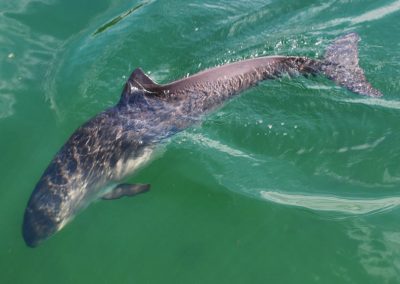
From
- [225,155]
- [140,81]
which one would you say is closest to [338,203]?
[225,155]

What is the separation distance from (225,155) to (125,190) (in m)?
1.72

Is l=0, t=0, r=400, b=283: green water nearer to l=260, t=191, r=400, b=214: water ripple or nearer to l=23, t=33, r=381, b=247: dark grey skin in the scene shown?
l=260, t=191, r=400, b=214: water ripple

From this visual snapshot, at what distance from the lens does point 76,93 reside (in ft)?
31.7

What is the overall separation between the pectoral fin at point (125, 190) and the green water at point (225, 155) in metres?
0.24

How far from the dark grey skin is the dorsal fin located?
0.05ft

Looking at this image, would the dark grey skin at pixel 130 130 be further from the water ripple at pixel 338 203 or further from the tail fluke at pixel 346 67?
the water ripple at pixel 338 203

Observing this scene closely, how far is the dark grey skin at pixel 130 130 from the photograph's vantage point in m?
7.47

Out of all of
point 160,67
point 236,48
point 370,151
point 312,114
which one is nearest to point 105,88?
point 160,67

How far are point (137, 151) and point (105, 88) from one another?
6.84ft

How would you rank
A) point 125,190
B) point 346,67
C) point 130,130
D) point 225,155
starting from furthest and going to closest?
point 346,67
point 225,155
point 130,130
point 125,190

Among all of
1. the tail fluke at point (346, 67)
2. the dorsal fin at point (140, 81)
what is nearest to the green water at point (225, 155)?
the tail fluke at point (346, 67)

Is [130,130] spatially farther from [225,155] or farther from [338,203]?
[338,203]

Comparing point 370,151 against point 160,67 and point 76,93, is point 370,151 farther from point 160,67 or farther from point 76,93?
point 76,93

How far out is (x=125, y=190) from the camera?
752 cm
